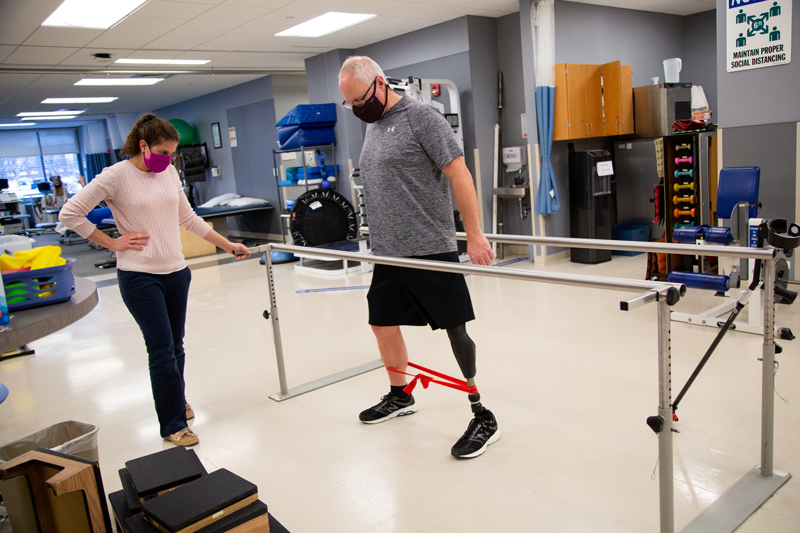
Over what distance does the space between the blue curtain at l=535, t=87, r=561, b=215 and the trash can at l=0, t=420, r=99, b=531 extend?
16.6ft

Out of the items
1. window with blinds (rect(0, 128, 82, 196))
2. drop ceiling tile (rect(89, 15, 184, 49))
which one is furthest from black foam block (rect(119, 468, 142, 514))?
window with blinds (rect(0, 128, 82, 196))

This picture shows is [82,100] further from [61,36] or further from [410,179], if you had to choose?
[410,179]

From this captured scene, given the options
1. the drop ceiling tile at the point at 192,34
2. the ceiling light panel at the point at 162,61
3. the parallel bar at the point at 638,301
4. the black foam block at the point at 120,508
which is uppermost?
the ceiling light panel at the point at 162,61

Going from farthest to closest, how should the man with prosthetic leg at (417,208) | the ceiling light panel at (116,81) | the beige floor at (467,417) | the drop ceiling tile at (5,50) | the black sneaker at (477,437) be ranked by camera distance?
the ceiling light panel at (116,81), the drop ceiling tile at (5,50), the black sneaker at (477,437), the man with prosthetic leg at (417,208), the beige floor at (467,417)

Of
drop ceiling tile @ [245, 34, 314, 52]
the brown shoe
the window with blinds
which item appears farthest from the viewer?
the window with blinds

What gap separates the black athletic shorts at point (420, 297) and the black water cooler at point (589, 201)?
4.26m

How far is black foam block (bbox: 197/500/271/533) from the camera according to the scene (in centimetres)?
161

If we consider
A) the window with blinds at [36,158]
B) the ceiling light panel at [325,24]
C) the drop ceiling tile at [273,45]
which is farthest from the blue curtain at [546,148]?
the window with blinds at [36,158]

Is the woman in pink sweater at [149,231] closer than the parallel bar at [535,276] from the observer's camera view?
→ No

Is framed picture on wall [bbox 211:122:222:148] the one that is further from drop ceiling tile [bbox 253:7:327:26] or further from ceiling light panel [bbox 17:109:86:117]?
drop ceiling tile [bbox 253:7:327:26]

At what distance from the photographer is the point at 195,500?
5.52 ft

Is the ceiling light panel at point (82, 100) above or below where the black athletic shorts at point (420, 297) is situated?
above

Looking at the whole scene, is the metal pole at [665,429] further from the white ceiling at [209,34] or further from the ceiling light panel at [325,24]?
the ceiling light panel at [325,24]

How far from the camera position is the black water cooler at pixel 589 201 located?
21.5ft
